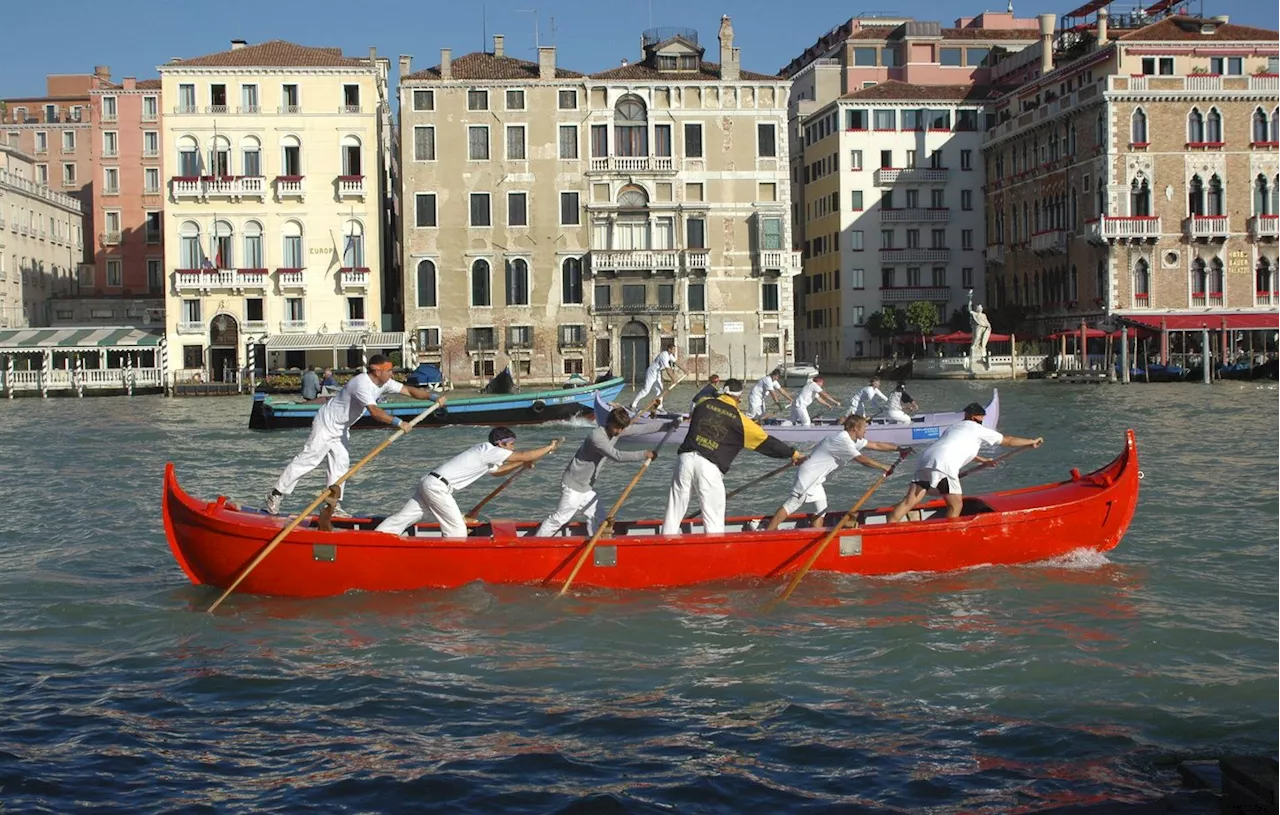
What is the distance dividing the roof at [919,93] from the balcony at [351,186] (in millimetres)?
22384

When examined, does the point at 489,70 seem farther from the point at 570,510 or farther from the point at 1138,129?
the point at 570,510

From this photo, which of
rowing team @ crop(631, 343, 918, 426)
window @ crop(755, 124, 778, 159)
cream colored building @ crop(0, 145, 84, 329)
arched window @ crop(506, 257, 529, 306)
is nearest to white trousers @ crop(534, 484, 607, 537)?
rowing team @ crop(631, 343, 918, 426)

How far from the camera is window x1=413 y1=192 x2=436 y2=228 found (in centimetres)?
5003

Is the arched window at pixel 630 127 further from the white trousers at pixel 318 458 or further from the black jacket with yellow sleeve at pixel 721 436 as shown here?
the black jacket with yellow sleeve at pixel 721 436

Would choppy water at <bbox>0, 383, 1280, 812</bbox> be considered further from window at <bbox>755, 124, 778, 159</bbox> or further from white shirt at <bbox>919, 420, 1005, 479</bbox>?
window at <bbox>755, 124, 778, 159</bbox>

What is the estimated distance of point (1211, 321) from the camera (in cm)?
4903

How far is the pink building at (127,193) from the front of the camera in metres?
62.7

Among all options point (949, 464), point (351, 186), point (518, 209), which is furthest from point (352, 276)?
point (949, 464)

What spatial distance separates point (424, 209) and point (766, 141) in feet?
40.6

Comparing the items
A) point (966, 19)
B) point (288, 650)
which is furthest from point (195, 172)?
point (288, 650)

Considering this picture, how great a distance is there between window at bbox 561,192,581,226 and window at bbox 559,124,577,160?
4.38ft

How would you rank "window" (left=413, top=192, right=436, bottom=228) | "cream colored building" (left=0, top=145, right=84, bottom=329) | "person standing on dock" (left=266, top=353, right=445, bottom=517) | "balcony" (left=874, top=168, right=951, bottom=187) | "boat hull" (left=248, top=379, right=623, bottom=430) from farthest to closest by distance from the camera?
"balcony" (left=874, top=168, right=951, bottom=187) → "cream colored building" (left=0, top=145, right=84, bottom=329) → "window" (left=413, top=192, right=436, bottom=228) → "boat hull" (left=248, top=379, right=623, bottom=430) → "person standing on dock" (left=266, top=353, right=445, bottom=517)

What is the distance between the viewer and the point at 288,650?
945 centimetres

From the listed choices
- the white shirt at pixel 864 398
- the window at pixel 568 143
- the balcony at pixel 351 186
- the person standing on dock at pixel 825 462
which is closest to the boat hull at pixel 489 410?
the white shirt at pixel 864 398
